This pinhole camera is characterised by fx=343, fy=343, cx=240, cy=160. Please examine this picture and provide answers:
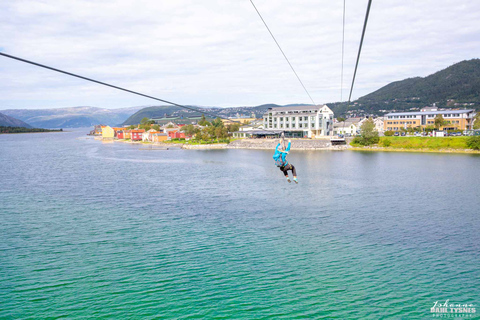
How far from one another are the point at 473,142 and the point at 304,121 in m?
33.2

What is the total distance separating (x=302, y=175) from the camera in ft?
129

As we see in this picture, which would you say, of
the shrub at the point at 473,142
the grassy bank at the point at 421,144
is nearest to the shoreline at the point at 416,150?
the grassy bank at the point at 421,144

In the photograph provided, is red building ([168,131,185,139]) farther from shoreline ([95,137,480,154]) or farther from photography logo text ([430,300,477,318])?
photography logo text ([430,300,477,318])

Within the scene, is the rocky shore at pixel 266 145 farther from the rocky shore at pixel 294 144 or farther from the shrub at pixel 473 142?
the shrub at pixel 473 142

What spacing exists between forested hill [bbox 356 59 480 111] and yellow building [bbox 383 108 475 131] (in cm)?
6463

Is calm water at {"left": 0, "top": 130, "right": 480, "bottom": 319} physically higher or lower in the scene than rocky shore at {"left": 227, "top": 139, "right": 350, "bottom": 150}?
lower

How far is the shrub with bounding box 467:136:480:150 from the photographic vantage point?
5490 centimetres

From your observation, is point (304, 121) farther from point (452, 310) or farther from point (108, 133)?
point (108, 133)

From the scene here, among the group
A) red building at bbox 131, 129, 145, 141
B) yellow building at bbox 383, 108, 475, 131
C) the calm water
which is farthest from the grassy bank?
red building at bbox 131, 129, 145, 141

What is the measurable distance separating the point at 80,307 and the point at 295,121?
233ft

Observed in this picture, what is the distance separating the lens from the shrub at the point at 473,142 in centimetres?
5490

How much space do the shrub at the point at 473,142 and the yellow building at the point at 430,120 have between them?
1890 centimetres

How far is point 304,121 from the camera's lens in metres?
78.6

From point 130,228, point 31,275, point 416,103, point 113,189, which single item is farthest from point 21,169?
point 416,103
